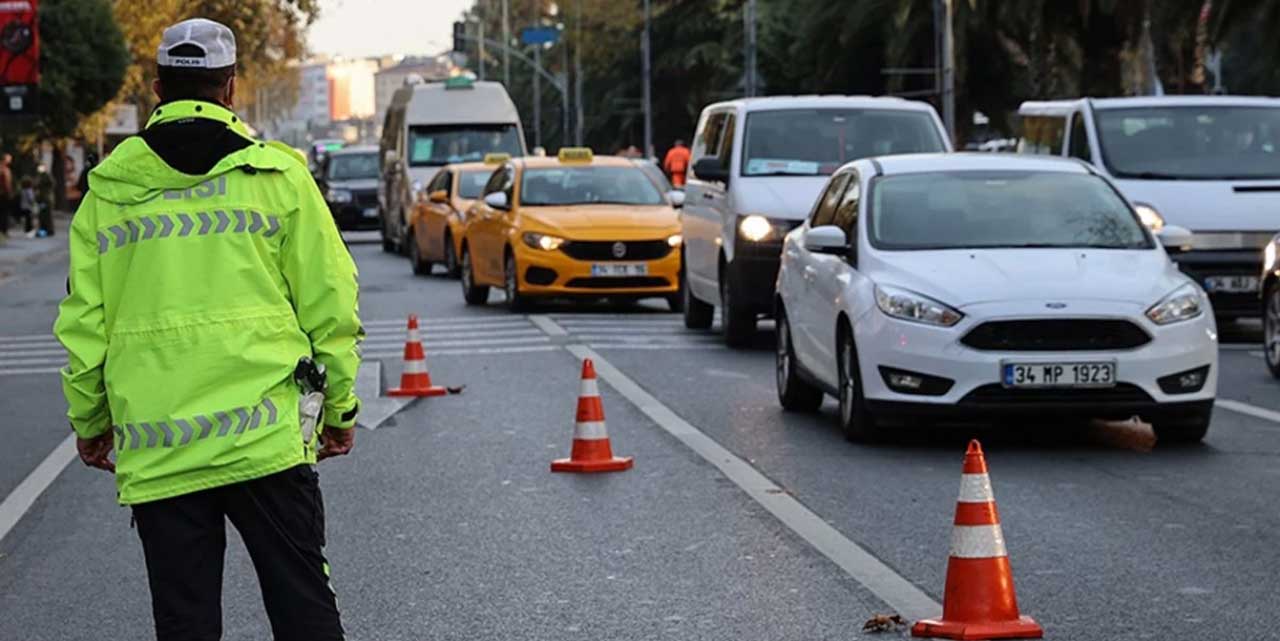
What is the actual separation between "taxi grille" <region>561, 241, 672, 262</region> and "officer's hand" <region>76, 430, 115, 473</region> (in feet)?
63.7

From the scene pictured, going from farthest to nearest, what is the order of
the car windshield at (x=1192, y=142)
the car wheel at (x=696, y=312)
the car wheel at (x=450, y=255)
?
1. the car wheel at (x=450, y=255)
2. the car wheel at (x=696, y=312)
3. the car windshield at (x=1192, y=142)

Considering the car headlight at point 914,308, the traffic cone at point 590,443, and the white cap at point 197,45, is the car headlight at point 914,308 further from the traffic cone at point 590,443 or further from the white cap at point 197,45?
the white cap at point 197,45

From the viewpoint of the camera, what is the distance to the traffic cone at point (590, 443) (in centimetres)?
A: 1233

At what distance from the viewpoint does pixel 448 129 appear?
4234 centimetres

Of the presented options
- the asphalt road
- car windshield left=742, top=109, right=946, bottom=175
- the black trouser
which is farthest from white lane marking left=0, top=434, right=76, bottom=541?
car windshield left=742, top=109, right=946, bottom=175

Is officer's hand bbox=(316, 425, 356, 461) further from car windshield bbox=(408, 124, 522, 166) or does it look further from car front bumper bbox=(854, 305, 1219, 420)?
car windshield bbox=(408, 124, 522, 166)

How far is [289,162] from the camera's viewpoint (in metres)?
5.29

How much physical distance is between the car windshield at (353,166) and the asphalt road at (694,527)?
119ft

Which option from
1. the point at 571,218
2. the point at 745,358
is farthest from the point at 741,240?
the point at 571,218

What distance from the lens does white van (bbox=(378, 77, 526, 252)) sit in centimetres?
4169

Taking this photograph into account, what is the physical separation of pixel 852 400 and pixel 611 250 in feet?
38.7

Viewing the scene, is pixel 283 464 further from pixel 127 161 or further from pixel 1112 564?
pixel 1112 564

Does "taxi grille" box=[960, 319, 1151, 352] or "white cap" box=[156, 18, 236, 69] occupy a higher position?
"white cap" box=[156, 18, 236, 69]

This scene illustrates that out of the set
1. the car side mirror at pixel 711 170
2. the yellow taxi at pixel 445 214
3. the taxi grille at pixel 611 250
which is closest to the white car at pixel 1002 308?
the car side mirror at pixel 711 170
